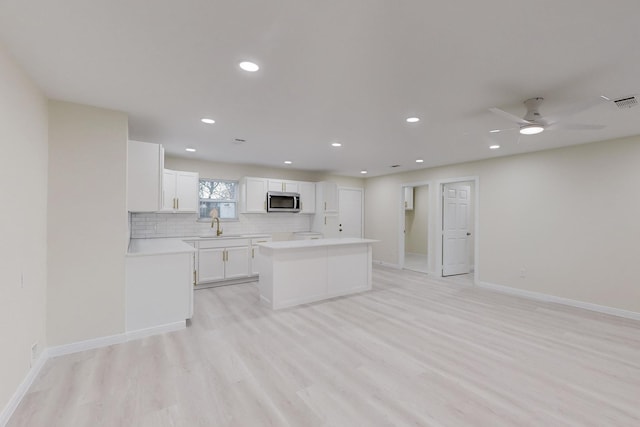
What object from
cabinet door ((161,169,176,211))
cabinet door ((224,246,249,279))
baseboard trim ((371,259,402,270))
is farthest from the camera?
baseboard trim ((371,259,402,270))

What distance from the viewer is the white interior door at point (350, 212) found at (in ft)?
25.7

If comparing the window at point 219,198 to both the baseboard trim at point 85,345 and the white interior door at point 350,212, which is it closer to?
the white interior door at point 350,212

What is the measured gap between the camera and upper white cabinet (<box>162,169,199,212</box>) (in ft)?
16.4

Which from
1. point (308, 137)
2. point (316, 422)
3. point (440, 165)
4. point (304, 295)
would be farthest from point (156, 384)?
point (440, 165)

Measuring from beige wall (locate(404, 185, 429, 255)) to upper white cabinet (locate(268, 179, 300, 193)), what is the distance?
4.25 m

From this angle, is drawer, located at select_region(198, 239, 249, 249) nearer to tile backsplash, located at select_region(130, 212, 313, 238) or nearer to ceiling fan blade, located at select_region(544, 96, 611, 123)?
tile backsplash, located at select_region(130, 212, 313, 238)

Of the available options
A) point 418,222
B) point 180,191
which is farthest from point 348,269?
point 418,222

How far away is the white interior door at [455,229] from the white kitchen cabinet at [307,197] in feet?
9.66

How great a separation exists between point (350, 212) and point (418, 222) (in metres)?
2.57

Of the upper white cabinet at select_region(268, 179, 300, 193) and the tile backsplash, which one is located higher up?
the upper white cabinet at select_region(268, 179, 300, 193)

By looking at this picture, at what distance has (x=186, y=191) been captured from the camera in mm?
5211

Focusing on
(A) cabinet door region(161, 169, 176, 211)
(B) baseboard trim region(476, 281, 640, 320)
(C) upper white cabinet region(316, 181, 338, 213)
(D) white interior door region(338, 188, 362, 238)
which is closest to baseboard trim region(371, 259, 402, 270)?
(D) white interior door region(338, 188, 362, 238)

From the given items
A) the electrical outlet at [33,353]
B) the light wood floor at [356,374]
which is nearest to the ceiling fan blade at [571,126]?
the light wood floor at [356,374]

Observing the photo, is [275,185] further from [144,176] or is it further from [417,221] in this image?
[417,221]
